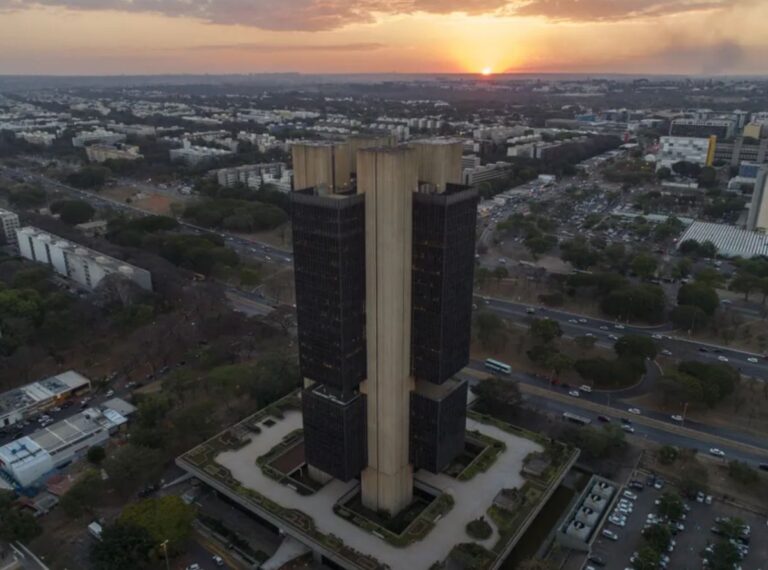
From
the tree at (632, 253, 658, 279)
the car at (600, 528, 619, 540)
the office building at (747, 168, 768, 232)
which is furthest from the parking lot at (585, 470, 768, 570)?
the office building at (747, 168, 768, 232)

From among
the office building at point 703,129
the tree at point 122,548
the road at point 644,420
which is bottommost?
the road at point 644,420

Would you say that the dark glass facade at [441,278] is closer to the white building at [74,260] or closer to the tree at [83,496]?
the tree at [83,496]

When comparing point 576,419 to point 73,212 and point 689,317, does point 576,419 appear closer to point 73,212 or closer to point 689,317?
point 689,317

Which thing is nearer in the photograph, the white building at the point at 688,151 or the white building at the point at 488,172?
the white building at the point at 488,172

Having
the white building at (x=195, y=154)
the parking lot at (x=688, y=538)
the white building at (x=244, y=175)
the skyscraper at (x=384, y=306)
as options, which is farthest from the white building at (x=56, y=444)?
the white building at (x=195, y=154)

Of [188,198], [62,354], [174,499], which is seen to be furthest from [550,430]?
[188,198]

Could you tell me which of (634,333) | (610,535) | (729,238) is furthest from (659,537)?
(729,238)
